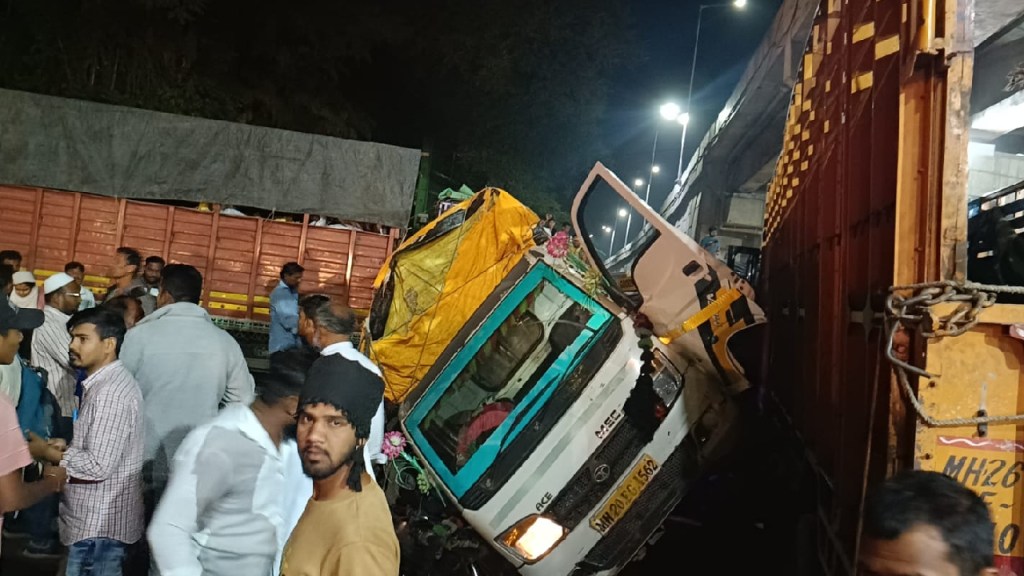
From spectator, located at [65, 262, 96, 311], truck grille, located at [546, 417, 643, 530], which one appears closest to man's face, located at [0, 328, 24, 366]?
truck grille, located at [546, 417, 643, 530]

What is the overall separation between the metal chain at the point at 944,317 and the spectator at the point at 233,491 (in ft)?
7.03

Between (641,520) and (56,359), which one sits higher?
(56,359)

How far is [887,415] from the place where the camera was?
2.48 m

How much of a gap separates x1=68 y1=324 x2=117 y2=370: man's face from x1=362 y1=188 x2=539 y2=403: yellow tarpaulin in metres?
2.92

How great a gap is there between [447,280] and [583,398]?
2.10m

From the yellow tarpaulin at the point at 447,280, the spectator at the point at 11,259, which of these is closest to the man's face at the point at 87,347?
the yellow tarpaulin at the point at 447,280

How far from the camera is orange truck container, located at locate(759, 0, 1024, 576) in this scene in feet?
7.46

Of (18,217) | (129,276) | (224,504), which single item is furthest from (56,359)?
(18,217)

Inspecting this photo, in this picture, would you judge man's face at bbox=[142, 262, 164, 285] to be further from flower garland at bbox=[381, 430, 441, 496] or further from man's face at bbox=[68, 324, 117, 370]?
man's face at bbox=[68, 324, 117, 370]

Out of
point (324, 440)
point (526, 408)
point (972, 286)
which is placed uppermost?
point (972, 286)

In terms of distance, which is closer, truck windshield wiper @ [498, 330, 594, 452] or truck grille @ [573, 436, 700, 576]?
truck grille @ [573, 436, 700, 576]

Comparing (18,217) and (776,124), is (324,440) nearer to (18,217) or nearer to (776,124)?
(776,124)

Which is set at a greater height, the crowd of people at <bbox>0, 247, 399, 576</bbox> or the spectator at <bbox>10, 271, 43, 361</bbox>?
the spectator at <bbox>10, 271, 43, 361</bbox>

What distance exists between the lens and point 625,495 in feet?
14.4
